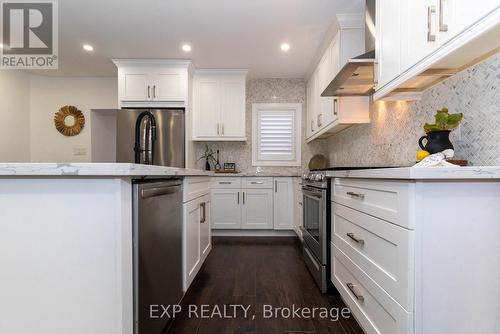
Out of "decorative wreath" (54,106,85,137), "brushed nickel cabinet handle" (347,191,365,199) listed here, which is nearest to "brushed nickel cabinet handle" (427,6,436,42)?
"brushed nickel cabinet handle" (347,191,365,199)

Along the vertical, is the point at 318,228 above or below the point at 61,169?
below

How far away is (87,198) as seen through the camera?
0.87 meters

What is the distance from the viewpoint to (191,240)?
1895 mm

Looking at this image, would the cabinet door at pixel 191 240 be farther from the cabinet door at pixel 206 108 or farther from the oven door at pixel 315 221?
the cabinet door at pixel 206 108

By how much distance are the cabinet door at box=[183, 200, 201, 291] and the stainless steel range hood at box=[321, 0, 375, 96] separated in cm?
144

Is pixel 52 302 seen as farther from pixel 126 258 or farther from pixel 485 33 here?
pixel 485 33

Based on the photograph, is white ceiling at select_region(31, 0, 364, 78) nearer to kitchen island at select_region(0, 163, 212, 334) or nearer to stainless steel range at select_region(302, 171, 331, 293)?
stainless steel range at select_region(302, 171, 331, 293)

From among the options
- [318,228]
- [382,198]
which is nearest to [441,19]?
[382,198]

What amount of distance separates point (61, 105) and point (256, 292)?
4205 millimetres

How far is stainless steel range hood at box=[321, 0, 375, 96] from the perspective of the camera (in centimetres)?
171

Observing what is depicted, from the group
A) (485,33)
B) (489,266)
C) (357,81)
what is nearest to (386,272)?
(489,266)

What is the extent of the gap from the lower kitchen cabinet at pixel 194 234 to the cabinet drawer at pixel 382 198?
1.06m

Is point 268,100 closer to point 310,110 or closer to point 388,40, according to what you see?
point 310,110

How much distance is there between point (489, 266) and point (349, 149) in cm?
224
